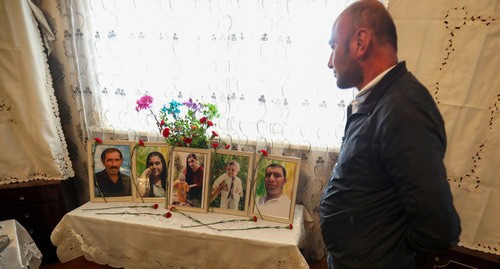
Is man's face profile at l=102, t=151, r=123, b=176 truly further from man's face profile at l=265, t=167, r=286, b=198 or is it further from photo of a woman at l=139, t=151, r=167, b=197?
man's face profile at l=265, t=167, r=286, b=198

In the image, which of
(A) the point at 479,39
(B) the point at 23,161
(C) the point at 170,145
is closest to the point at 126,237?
(C) the point at 170,145

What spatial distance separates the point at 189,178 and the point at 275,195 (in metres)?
0.54

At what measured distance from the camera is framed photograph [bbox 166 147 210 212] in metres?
1.56

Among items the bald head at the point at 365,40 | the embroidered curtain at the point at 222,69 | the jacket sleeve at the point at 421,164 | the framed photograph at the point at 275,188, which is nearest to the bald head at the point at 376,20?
the bald head at the point at 365,40

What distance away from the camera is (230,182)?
5.16ft

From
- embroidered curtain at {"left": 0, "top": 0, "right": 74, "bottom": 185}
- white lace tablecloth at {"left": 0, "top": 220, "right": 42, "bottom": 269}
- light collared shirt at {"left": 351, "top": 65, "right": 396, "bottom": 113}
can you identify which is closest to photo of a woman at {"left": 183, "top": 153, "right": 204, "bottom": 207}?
white lace tablecloth at {"left": 0, "top": 220, "right": 42, "bottom": 269}

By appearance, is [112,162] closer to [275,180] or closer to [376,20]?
[275,180]

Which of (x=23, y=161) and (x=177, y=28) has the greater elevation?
(x=177, y=28)

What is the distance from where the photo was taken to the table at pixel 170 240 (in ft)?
4.42

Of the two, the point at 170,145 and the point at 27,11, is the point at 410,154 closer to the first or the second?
the point at 170,145

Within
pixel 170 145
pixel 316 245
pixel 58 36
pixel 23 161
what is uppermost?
pixel 58 36

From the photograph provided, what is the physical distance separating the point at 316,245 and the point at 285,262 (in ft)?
1.93

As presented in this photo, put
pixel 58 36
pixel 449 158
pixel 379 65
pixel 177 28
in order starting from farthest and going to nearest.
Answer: pixel 58 36 < pixel 177 28 < pixel 449 158 < pixel 379 65

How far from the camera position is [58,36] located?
1.75 meters
